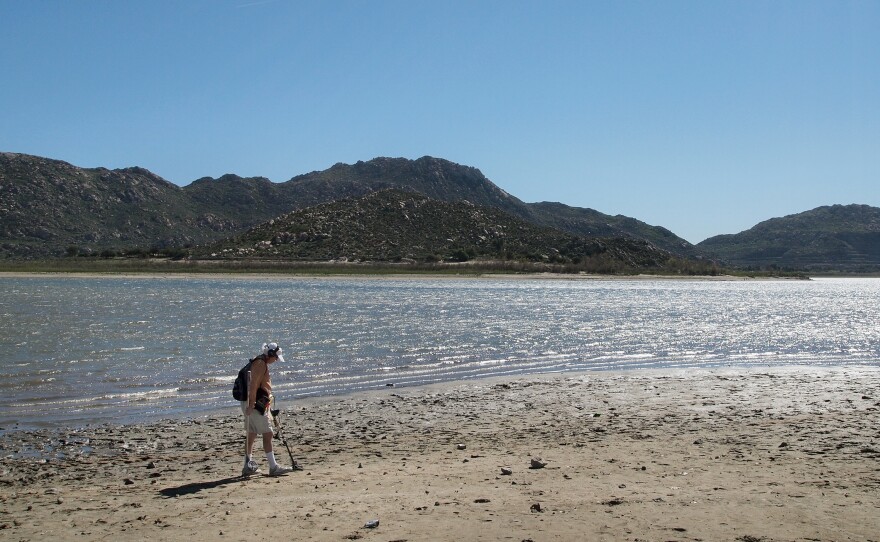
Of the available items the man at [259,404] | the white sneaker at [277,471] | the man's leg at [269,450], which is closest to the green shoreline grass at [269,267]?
the man at [259,404]

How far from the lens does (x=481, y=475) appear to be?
29.5 ft

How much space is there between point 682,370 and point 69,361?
15.9 m

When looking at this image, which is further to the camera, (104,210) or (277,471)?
(104,210)

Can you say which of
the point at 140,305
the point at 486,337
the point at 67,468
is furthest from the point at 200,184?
the point at 67,468

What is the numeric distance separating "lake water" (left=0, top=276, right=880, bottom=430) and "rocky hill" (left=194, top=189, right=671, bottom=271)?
55340 millimetres

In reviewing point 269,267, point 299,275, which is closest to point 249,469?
point 299,275

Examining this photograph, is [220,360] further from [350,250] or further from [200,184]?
[200,184]

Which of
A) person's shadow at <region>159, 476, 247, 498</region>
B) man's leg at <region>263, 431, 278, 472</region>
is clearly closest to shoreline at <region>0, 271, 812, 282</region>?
man's leg at <region>263, 431, 278, 472</region>

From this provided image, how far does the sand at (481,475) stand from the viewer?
7.07m

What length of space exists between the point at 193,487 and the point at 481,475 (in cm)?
329

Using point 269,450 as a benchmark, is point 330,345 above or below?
below

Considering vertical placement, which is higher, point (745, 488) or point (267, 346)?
point (267, 346)

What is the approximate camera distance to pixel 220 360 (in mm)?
20656

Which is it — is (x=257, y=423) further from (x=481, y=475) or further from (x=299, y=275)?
(x=299, y=275)
